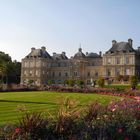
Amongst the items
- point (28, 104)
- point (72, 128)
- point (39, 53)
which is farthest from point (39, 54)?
point (72, 128)

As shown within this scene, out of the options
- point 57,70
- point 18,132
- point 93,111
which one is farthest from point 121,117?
point 57,70

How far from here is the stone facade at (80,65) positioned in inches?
2928

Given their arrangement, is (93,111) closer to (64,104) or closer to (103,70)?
(64,104)

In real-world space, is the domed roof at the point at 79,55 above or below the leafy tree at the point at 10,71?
above

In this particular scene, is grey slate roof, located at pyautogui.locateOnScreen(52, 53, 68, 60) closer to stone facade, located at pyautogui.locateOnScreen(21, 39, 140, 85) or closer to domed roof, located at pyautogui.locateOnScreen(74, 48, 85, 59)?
stone facade, located at pyautogui.locateOnScreen(21, 39, 140, 85)

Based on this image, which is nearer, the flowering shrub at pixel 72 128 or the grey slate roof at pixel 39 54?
the flowering shrub at pixel 72 128

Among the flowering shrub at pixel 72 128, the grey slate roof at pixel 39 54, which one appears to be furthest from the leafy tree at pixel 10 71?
the flowering shrub at pixel 72 128

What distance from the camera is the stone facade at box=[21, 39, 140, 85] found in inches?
2928

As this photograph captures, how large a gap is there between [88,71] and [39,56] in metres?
13.4

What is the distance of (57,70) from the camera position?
89875mm

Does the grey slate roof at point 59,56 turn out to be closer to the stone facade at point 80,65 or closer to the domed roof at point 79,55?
the stone facade at point 80,65

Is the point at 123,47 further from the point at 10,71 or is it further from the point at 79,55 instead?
the point at 10,71

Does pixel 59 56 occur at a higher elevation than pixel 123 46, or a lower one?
lower

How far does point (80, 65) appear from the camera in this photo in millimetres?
82188
